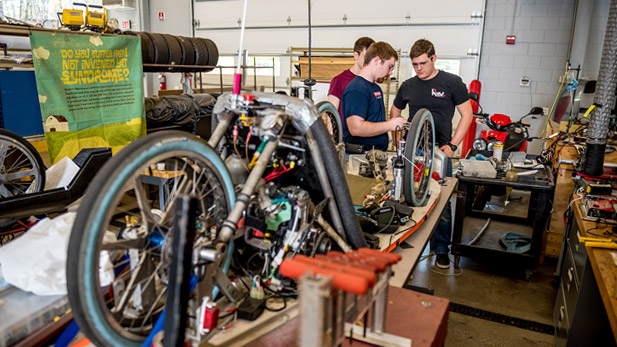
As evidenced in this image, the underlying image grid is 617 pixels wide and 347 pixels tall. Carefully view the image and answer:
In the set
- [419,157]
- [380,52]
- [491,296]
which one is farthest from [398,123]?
[491,296]

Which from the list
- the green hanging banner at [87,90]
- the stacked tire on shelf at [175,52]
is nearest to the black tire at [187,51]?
the stacked tire on shelf at [175,52]

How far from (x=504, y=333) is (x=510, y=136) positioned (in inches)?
93.9

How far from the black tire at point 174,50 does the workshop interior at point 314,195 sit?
27mm

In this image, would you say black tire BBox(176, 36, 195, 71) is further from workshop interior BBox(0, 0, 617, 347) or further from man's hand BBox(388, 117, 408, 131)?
man's hand BBox(388, 117, 408, 131)

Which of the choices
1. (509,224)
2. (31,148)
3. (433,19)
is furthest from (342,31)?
(31,148)

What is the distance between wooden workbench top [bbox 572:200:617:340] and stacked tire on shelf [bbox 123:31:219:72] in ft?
13.9

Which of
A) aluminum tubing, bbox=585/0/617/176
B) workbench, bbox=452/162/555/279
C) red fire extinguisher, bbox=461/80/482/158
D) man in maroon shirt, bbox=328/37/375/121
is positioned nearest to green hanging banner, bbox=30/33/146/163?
man in maroon shirt, bbox=328/37/375/121

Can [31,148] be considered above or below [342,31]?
below

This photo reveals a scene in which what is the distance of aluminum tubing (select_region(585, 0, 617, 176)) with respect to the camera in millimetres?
2670

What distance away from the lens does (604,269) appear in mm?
1652

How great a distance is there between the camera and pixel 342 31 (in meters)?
7.30

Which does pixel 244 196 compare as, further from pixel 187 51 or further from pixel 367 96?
pixel 187 51

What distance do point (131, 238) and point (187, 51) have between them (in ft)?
15.3

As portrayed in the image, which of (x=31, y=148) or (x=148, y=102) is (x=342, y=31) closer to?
(x=148, y=102)
